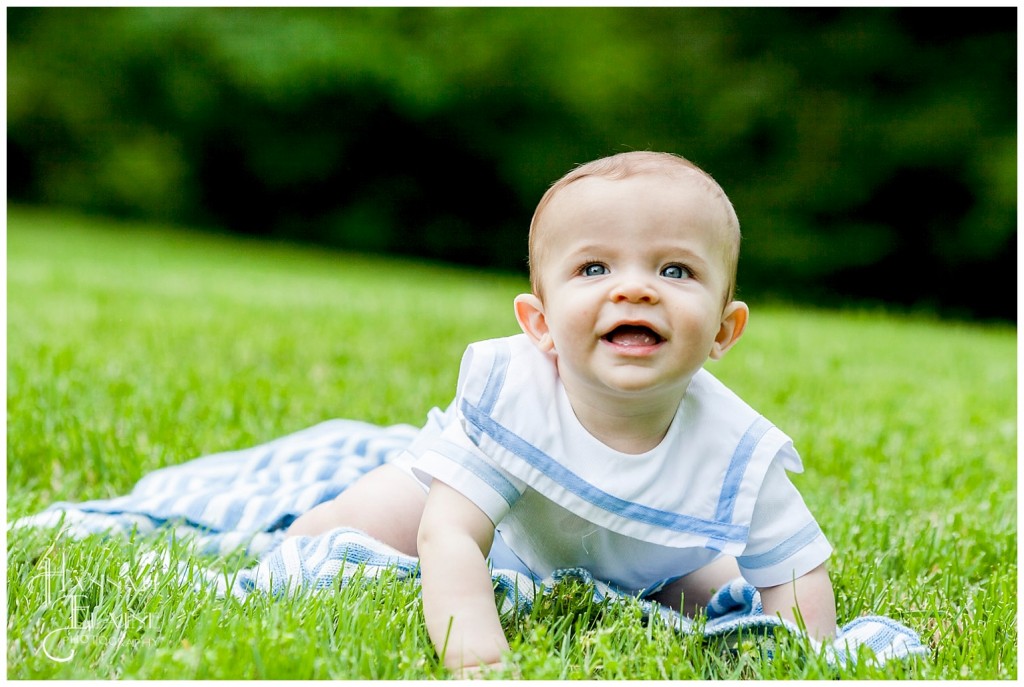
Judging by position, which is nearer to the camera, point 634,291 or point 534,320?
point 634,291

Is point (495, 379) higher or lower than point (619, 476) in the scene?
higher

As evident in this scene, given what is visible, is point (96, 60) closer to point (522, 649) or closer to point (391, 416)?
point (391, 416)

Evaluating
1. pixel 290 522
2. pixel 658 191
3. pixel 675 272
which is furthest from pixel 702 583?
pixel 290 522

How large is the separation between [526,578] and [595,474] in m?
0.24

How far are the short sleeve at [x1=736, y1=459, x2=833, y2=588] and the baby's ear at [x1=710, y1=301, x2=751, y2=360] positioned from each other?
234 millimetres

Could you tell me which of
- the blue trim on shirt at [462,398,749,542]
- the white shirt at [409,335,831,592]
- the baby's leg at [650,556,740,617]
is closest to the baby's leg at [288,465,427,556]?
the white shirt at [409,335,831,592]

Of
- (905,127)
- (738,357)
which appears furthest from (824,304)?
(738,357)

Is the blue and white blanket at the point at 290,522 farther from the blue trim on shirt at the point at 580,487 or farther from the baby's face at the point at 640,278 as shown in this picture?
the baby's face at the point at 640,278

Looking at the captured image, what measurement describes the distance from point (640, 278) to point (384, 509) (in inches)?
29.9

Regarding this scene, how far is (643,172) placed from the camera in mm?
1683

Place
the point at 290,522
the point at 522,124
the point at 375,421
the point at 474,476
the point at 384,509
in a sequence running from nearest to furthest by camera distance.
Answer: the point at 474,476 < the point at 384,509 < the point at 290,522 < the point at 375,421 < the point at 522,124

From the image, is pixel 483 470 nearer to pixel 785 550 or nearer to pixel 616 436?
pixel 616 436

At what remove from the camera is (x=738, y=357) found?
5.18 m

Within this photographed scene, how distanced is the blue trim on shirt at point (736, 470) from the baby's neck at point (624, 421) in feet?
0.45
